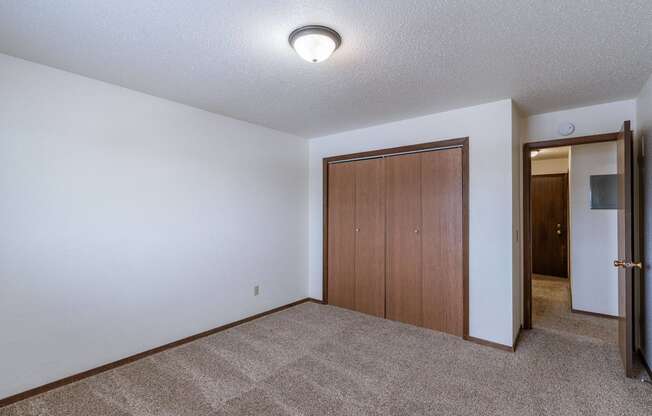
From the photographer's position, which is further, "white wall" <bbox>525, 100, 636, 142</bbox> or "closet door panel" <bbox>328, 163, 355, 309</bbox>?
"closet door panel" <bbox>328, 163, 355, 309</bbox>

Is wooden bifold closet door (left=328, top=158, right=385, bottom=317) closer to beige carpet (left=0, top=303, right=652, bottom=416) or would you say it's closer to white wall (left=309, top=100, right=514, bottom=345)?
beige carpet (left=0, top=303, right=652, bottom=416)

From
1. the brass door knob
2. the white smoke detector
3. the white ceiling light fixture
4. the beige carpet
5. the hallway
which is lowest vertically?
the hallway

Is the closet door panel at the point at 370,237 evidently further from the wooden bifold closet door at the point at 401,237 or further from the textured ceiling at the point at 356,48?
the textured ceiling at the point at 356,48

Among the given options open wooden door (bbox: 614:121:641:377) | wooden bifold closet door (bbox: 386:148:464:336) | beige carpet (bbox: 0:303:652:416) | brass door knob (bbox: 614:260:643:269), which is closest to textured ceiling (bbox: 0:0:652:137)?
open wooden door (bbox: 614:121:641:377)

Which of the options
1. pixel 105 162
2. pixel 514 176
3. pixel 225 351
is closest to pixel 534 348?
pixel 514 176

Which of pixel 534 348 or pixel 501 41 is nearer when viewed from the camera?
Answer: pixel 501 41

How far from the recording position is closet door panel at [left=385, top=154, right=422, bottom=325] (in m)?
3.48

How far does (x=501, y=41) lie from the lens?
6.23ft

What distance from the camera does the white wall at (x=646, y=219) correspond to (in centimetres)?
238

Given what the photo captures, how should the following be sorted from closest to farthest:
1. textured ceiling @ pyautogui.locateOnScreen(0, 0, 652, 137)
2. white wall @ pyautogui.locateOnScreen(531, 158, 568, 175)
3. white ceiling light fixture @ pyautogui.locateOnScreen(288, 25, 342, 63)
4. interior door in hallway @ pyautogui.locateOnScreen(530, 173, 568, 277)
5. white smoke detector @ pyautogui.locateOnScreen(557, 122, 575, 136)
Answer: textured ceiling @ pyautogui.locateOnScreen(0, 0, 652, 137) < white ceiling light fixture @ pyautogui.locateOnScreen(288, 25, 342, 63) < white smoke detector @ pyautogui.locateOnScreen(557, 122, 575, 136) < interior door in hallway @ pyautogui.locateOnScreen(530, 173, 568, 277) < white wall @ pyautogui.locateOnScreen(531, 158, 568, 175)

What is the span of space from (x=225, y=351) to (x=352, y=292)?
5.81 ft

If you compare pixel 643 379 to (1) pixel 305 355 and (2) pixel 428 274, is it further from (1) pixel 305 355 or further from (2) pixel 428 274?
(1) pixel 305 355

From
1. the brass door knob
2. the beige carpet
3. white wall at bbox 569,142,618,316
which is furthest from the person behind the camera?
white wall at bbox 569,142,618,316

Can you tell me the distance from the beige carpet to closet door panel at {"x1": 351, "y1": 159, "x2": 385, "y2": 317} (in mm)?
672
